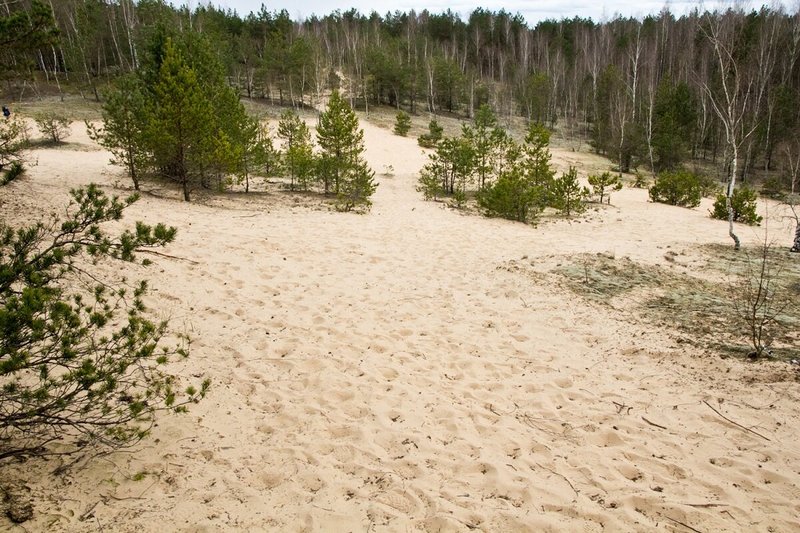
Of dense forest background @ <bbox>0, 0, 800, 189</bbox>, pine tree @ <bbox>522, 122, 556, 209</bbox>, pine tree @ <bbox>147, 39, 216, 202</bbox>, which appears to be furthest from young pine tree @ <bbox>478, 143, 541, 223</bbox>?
dense forest background @ <bbox>0, 0, 800, 189</bbox>

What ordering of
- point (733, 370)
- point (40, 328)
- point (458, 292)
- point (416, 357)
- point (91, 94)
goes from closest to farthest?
point (40, 328)
point (733, 370)
point (416, 357)
point (458, 292)
point (91, 94)

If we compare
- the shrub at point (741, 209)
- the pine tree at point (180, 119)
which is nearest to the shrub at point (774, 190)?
the shrub at point (741, 209)

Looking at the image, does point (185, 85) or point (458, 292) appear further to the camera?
point (185, 85)

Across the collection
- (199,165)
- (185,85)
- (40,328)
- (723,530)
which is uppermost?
(185,85)

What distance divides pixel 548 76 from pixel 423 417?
5607 cm

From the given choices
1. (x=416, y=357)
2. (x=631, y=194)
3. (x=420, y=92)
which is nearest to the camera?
(x=416, y=357)

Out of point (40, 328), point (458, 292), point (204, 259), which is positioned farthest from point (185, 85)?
point (40, 328)

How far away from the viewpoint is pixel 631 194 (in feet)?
76.4

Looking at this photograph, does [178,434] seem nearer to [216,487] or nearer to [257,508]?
[216,487]

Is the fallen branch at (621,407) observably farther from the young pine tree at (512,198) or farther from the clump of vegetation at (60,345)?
the young pine tree at (512,198)

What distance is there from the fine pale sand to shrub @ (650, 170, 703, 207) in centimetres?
1498

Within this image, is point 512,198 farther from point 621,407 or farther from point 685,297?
point 621,407

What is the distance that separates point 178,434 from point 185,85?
10.8 meters

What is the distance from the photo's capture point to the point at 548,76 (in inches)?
2061
